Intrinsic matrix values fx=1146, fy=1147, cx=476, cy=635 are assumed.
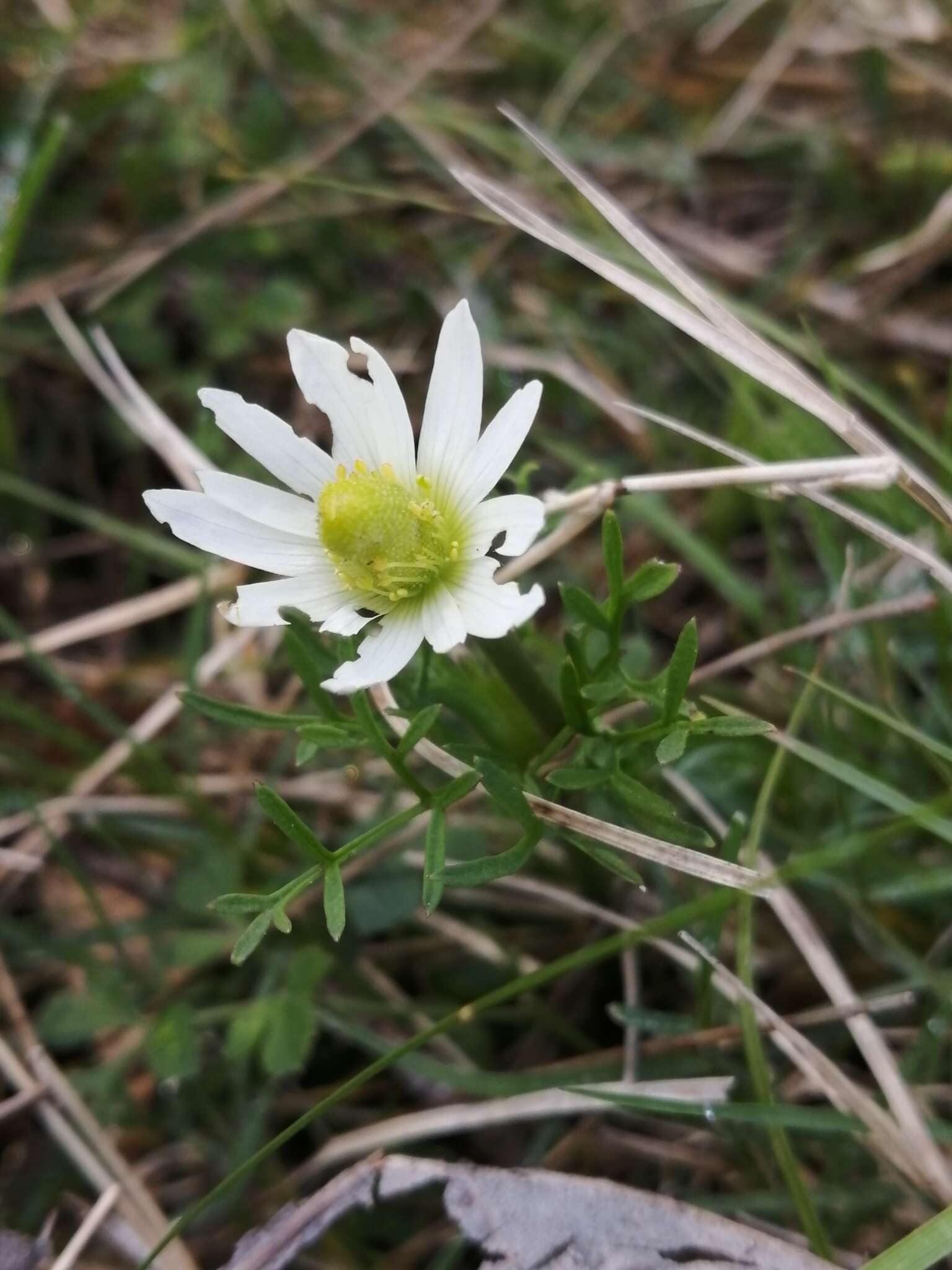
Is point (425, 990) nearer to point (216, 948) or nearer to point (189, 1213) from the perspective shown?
point (216, 948)

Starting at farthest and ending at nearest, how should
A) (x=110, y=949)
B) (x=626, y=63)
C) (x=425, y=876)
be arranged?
(x=626, y=63) < (x=110, y=949) < (x=425, y=876)

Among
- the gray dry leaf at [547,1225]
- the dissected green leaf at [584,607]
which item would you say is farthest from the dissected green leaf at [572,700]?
the gray dry leaf at [547,1225]

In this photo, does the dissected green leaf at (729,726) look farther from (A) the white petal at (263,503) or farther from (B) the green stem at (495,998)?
(A) the white petal at (263,503)

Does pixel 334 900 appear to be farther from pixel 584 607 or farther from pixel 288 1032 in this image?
pixel 288 1032

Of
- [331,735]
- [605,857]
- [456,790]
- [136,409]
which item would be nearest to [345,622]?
[331,735]

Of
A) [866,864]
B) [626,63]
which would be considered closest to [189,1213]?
[866,864]
